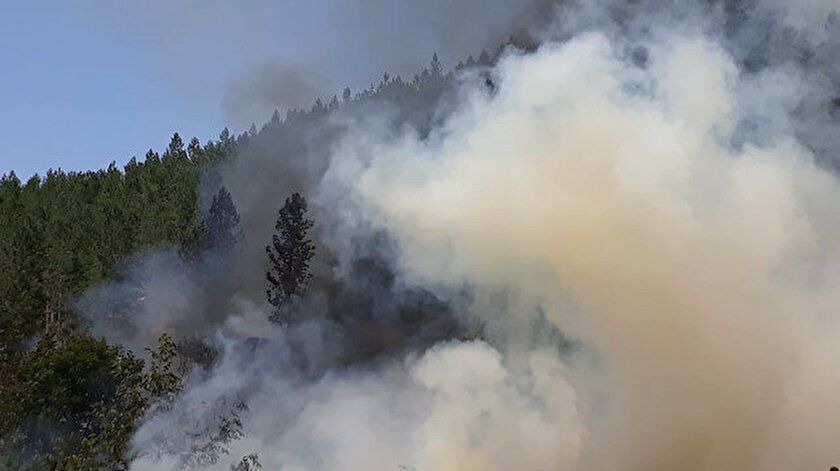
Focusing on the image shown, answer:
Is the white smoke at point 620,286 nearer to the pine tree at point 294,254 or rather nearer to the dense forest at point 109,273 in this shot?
the dense forest at point 109,273

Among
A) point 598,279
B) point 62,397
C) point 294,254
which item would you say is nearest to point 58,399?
point 62,397

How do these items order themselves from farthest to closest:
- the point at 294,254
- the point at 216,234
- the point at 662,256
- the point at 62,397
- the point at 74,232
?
the point at 74,232 < the point at 216,234 < the point at 294,254 < the point at 62,397 < the point at 662,256

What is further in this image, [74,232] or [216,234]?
[74,232]

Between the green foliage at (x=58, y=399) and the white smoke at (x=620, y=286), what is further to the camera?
the green foliage at (x=58, y=399)

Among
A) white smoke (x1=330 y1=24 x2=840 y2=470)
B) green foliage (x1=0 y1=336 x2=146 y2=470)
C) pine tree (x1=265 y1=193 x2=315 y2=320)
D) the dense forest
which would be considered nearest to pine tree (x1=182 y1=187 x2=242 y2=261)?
the dense forest

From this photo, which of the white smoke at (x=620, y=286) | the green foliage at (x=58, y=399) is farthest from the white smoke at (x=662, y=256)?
the green foliage at (x=58, y=399)

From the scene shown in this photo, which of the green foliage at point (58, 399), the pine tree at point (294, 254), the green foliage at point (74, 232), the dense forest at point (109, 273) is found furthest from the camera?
the green foliage at point (74, 232)

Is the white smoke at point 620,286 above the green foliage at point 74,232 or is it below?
below

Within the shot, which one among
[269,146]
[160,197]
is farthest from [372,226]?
[269,146]

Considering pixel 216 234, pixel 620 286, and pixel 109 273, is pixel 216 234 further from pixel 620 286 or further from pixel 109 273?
pixel 620 286

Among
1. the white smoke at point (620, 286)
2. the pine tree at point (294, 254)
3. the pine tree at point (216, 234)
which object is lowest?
the white smoke at point (620, 286)

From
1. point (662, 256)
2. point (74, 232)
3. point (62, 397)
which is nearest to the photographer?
point (662, 256)

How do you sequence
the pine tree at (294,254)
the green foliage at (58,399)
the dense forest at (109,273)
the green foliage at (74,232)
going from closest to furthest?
the dense forest at (109,273) → the green foliage at (58,399) → the pine tree at (294,254) → the green foliage at (74,232)

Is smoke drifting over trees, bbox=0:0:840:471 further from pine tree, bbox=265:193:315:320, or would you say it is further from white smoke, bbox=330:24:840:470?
pine tree, bbox=265:193:315:320
